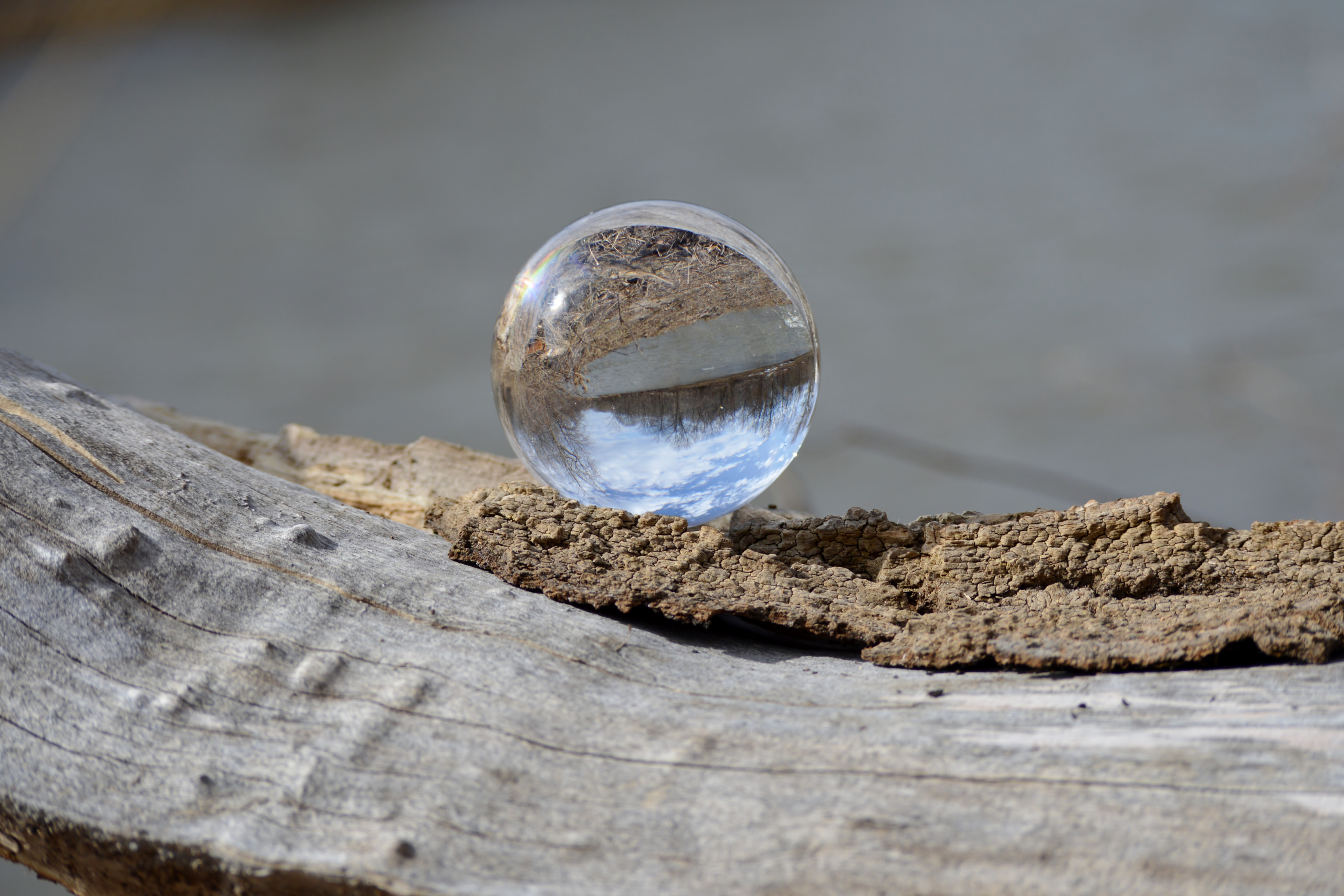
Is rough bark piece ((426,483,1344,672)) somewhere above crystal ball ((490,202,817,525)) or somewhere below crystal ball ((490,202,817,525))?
below

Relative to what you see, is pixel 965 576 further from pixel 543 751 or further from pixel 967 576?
pixel 543 751

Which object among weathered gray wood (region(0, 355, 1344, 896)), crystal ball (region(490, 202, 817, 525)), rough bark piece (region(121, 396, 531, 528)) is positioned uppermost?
crystal ball (region(490, 202, 817, 525))

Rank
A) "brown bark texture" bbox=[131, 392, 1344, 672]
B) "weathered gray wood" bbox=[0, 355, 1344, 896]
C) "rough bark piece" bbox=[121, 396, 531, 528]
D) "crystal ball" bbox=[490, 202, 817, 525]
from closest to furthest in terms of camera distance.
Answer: "weathered gray wood" bbox=[0, 355, 1344, 896] → "brown bark texture" bbox=[131, 392, 1344, 672] → "crystal ball" bbox=[490, 202, 817, 525] → "rough bark piece" bbox=[121, 396, 531, 528]

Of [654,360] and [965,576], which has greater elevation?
[654,360]

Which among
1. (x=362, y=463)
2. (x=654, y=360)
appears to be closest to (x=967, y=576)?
(x=654, y=360)

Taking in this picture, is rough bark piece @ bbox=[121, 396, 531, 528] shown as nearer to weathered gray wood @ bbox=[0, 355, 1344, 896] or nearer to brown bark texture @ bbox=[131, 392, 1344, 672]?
brown bark texture @ bbox=[131, 392, 1344, 672]

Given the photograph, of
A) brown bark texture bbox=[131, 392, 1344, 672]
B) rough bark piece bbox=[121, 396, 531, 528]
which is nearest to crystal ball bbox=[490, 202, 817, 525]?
brown bark texture bbox=[131, 392, 1344, 672]
